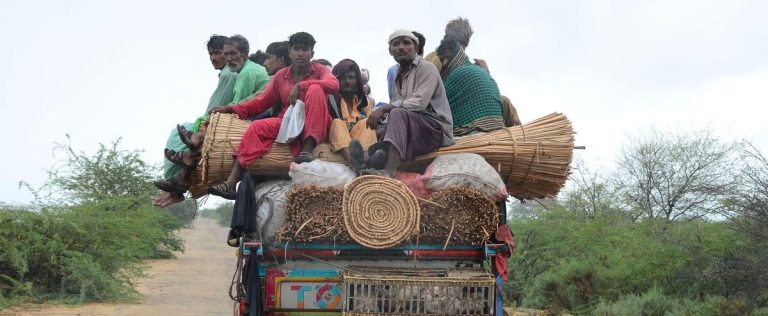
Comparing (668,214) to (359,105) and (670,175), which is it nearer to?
(670,175)

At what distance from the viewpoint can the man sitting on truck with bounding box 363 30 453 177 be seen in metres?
5.54

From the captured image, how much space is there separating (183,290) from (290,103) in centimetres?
1172

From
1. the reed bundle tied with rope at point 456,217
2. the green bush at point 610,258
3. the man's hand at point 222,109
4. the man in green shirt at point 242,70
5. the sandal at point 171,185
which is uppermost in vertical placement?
the man in green shirt at point 242,70

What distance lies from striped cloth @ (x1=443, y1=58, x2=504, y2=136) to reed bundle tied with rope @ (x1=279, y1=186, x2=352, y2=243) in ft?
4.55

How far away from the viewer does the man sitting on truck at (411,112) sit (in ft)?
18.2

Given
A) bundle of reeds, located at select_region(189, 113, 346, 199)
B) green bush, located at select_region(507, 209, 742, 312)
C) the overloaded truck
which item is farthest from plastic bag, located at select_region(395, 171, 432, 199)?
green bush, located at select_region(507, 209, 742, 312)

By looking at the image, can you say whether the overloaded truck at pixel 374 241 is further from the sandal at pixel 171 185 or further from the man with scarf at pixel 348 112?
the sandal at pixel 171 185

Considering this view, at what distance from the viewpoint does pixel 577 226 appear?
16.6 m

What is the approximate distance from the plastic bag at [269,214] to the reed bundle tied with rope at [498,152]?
0.38m

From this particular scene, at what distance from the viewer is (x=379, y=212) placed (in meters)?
5.12

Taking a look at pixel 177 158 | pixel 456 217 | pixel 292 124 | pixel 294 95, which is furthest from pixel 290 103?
pixel 456 217

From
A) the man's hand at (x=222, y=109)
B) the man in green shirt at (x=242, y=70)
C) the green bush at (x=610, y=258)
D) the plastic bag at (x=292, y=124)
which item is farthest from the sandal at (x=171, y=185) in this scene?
the green bush at (x=610, y=258)

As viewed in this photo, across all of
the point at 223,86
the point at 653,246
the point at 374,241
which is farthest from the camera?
the point at 653,246

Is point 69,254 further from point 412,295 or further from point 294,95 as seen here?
point 412,295
